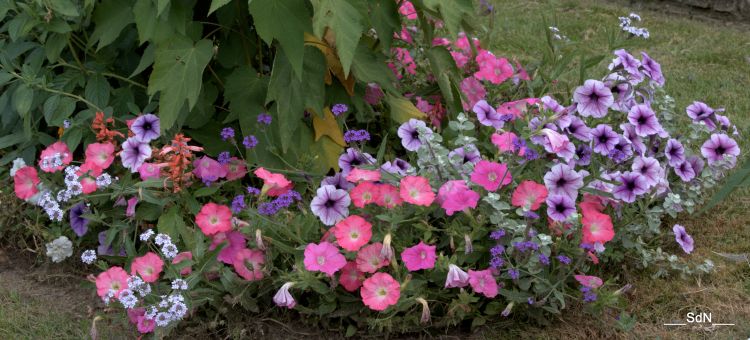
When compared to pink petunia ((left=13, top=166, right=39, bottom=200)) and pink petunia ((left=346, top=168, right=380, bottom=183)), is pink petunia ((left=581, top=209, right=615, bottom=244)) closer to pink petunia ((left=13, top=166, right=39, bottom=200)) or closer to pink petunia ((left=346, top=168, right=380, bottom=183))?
pink petunia ((left=346, top=168, right=380, bottom=183))

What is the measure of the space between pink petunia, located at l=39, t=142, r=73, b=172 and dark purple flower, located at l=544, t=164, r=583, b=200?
5.38 ft

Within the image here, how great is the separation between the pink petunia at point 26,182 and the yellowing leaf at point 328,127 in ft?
3.34

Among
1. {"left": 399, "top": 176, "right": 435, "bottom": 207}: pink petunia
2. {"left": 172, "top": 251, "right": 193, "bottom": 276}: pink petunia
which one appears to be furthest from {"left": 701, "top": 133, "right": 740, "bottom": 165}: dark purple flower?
{"left": 172, "top": 251, "right": 193, "bottom": 276}: pink petunia

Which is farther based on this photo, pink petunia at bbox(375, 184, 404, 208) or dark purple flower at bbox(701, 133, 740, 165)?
dark purple flower at bbox(701, 133, 740, 165)

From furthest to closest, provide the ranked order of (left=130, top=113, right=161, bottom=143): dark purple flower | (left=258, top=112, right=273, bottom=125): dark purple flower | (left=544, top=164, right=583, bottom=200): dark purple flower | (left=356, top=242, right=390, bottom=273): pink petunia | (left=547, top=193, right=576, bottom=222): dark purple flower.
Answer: (left=130, top=113, right=161, bottom=143): dark purple flower → (left=258, top=112, right=273, bottom=125): dark purple flower → (left=544, top=164, right=583, bottom=200): dark purple flower → (left=547, top=193, right=576, bottom=222): dark purple flower → (left=356, top=242, right=390, bottom=273): pink petunia

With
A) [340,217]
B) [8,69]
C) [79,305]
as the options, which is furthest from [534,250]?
[8,69]

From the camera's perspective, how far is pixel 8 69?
299 centimetres

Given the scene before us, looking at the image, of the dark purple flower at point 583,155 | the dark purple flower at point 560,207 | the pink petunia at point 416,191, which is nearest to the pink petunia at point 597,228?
the dark purple flower at point 560,207

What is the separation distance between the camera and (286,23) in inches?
96.6

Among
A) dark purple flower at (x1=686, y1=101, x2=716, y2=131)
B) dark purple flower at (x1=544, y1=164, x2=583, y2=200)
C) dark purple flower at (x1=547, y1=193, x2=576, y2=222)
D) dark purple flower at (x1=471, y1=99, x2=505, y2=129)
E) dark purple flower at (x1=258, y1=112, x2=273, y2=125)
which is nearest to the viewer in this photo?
dark purple flower at (x1=547, y1=193, x2=576, y2=222)

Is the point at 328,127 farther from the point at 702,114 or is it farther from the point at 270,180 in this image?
the point at 702,114

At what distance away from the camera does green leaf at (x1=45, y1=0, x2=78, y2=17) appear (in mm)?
2824

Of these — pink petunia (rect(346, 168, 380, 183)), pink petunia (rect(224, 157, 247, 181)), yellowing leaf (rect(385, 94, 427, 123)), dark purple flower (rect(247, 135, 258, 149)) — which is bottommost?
pink petunia (rect(224, 157, 247, 181))

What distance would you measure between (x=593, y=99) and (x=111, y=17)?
5.80 feet
